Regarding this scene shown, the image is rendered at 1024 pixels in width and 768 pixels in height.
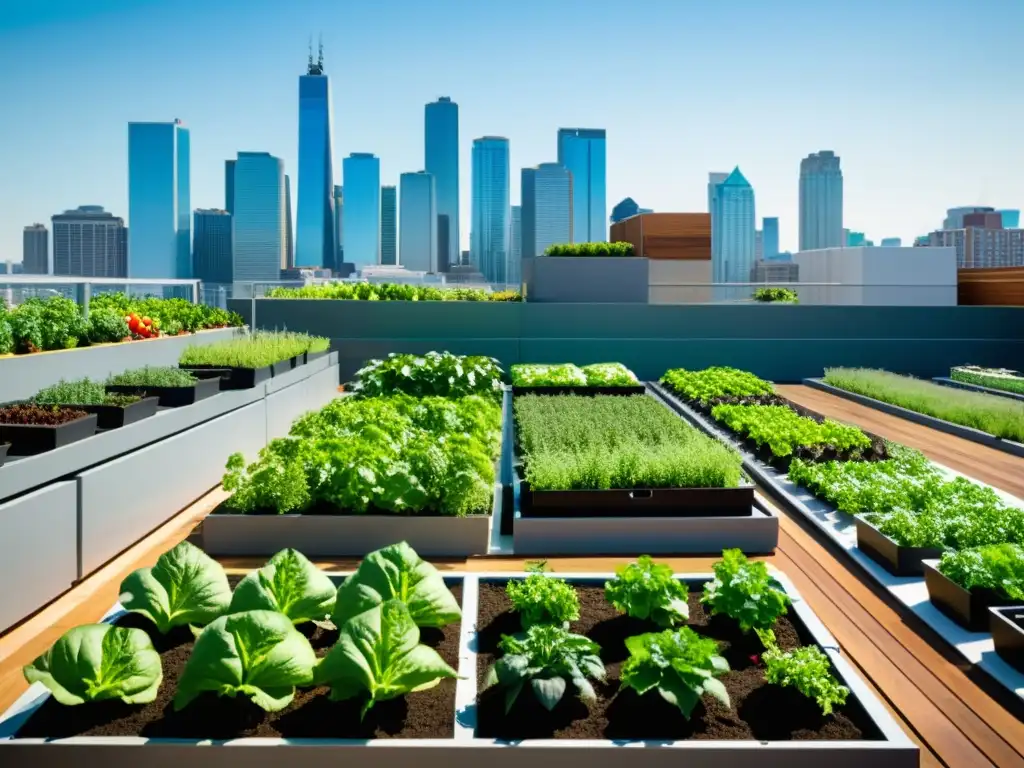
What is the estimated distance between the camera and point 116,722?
2453 mm

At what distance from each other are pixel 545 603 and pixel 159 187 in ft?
363

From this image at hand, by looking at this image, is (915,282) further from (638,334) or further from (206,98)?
(206,98)

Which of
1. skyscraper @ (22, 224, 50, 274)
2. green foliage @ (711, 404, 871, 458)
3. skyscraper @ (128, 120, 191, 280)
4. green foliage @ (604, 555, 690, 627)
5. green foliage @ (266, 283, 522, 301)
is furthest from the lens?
skyscraper @ (128, 120, 191, 280)

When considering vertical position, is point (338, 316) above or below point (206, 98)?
below

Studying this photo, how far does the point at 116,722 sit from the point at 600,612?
161cm

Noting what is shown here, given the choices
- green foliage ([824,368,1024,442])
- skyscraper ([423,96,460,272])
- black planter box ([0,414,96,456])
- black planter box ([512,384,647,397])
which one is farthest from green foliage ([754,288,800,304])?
skyscraper ([423,96,460,272])

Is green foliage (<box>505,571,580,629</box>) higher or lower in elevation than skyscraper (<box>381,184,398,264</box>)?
lower

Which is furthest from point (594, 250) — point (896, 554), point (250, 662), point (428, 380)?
point (250, 662)

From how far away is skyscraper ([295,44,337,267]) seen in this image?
386ft

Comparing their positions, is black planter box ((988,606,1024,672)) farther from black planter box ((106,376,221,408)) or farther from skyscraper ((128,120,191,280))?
skyscraper ((128,120,191,280))

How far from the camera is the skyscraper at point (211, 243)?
91312 millimetres

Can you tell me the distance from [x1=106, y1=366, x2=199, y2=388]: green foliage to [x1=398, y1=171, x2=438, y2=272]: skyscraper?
10553cm

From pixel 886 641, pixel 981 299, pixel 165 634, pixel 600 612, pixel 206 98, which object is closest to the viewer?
pixel 165 634

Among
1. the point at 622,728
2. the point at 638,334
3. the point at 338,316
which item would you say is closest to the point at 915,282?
the point at 638,334
